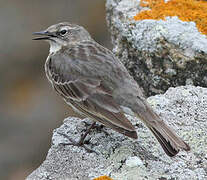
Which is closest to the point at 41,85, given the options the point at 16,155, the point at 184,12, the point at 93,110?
the point at 16,155

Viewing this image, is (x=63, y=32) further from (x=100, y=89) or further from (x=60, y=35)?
(x=100, y=89)

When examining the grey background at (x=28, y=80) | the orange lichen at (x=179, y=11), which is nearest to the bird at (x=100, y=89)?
the orange lichen at (x=179, y=11)

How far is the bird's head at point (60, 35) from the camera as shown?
21.7 feet

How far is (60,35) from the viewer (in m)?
6.67

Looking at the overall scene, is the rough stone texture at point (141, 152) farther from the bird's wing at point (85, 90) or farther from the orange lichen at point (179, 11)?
the orange lichen at point (179, 11)

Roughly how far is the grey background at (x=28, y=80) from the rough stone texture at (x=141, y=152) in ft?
14.7

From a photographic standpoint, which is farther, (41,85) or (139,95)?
(41,85)

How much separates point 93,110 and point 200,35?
5.72 ft

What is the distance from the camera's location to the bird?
16.8ft

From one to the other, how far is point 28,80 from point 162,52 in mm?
5367

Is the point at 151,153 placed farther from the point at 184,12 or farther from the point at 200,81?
the point at 184,12

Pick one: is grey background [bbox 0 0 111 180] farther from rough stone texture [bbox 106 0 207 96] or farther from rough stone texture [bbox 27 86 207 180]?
rough stone texture [bbox 27 86 207 180]

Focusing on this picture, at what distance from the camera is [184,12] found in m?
6.69

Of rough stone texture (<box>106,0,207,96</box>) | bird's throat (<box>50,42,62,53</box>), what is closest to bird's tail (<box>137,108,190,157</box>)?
rough stone texture (<box>106,0,207,96</box>)
